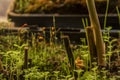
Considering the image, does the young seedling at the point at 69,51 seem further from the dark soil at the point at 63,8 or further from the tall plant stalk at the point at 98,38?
the dark soil at the point at 63,8

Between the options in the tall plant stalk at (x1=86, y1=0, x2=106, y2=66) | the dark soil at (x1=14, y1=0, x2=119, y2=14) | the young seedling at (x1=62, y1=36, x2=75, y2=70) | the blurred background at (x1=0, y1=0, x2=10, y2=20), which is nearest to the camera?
the young seedling at (x1=62, y1=36, x2=75, y2=70)

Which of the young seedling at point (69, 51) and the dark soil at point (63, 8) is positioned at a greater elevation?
the dark soil at point (63, 8)

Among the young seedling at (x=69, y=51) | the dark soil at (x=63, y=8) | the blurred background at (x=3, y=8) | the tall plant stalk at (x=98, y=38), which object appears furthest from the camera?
the blurred background at (x=3, y=8)

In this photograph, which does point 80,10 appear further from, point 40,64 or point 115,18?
point 40,64

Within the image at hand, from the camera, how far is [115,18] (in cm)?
237

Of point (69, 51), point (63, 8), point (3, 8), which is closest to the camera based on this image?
point (69, 51)

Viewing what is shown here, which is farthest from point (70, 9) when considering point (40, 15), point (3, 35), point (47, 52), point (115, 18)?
point (47, 52)

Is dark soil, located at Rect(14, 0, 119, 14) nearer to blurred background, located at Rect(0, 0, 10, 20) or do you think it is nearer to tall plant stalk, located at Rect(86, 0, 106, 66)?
tall plant stalk, located at Rect(86, 0, 106, 66)

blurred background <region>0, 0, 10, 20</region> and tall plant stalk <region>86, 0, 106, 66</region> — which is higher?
blurred background <region>0, 0, 10, 20</region>

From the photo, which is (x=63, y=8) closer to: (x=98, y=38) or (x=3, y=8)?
(x=98, y=38)

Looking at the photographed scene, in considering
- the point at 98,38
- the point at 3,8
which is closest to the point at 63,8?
the point at 98,38

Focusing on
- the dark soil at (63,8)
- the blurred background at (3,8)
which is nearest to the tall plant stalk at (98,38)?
the dark soil at (63,8)

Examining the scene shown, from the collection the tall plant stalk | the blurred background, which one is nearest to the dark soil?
the tall plant stalk

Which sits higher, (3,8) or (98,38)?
(3,8)
